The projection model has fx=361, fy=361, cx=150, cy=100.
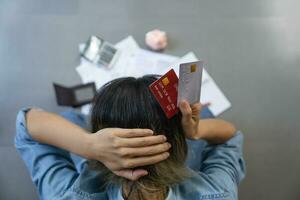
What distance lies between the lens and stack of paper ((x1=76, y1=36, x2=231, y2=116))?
1.29m

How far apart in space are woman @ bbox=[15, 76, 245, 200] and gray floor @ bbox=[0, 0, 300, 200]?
0.42 m

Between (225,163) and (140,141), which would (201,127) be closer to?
(225,163)

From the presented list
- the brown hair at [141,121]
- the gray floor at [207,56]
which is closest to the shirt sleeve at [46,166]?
the brown hair at [141,121]

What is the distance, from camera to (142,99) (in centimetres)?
66

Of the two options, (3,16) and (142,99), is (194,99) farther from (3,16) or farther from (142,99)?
(3,16)

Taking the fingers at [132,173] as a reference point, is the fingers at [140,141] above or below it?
above

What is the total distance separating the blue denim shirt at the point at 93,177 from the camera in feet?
2.45

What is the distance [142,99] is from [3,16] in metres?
0.90

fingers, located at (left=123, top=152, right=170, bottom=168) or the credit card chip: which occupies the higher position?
the credit card chip

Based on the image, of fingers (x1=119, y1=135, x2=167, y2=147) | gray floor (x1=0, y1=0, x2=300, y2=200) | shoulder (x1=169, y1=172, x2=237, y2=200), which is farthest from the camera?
gray floor (x1=0, y1=0, x2=300, y2=200)

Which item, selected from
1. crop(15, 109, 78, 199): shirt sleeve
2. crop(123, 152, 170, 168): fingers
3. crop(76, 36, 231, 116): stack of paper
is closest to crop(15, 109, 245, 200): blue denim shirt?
crop(15, 109, 78, 199): shirt sleeve

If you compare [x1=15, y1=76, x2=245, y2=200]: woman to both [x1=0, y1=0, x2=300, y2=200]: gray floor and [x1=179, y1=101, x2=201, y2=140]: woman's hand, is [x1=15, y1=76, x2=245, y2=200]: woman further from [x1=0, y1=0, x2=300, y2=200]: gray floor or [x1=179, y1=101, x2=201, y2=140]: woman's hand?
[x1=0, y1=0, x2=300, y2=200]: gray floor

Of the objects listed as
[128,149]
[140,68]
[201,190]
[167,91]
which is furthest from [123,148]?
[140,68]

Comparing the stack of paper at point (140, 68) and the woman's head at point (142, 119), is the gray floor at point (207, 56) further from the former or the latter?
the woman's head at point (142, 119)
